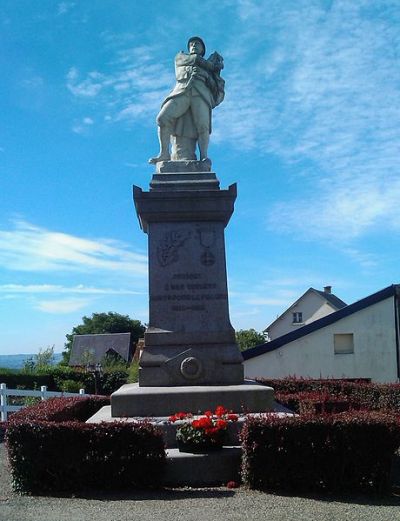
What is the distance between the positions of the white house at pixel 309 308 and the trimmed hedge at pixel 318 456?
135ft

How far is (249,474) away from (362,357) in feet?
59.9

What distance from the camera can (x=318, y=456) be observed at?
6805 millimetres

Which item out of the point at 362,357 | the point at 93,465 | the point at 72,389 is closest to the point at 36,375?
the point at 72,389

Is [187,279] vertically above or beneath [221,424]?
above

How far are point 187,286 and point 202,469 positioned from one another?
3.63 metres

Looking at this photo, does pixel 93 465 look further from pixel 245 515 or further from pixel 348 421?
pixel 348 421

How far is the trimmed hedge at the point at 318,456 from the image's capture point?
6.80m

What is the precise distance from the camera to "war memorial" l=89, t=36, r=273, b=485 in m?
9.04

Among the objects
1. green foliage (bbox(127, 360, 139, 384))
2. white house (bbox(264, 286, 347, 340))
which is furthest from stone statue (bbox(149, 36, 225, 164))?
white house (bbox(264, 286, 347, 340))

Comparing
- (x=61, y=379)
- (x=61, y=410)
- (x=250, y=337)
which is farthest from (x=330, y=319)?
(x=250, y=337)

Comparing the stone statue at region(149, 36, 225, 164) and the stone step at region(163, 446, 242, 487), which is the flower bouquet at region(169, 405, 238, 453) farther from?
the stone statue at region(149, 36, 225, 164)

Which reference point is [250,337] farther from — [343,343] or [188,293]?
[188,293]

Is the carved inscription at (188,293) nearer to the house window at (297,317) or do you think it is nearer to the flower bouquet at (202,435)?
the flower bouquet at (202,435)

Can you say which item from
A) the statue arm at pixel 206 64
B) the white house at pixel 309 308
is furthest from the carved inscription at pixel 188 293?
the white house at pixel 309 308
